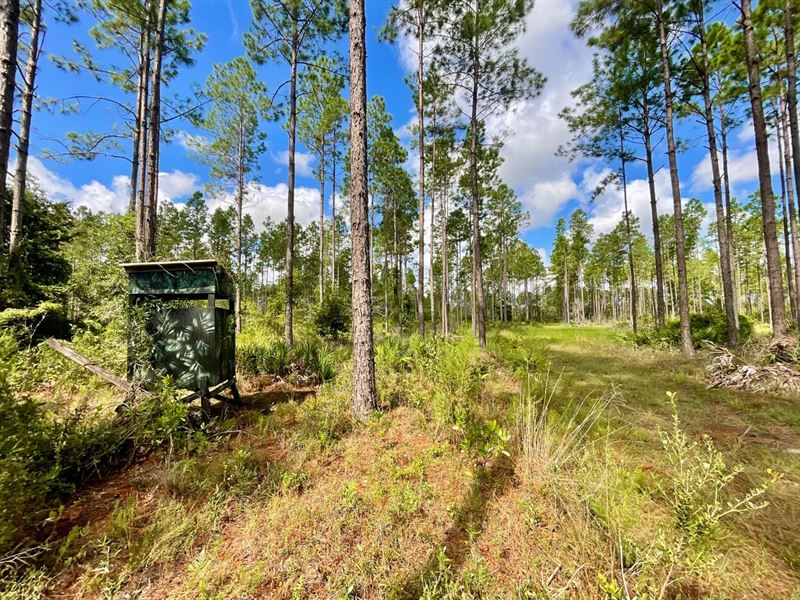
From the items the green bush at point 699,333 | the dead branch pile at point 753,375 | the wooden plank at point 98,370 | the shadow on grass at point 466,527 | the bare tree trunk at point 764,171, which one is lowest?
the shadow on grass at point 466,527

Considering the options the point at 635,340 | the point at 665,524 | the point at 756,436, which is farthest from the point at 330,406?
the point at 635,340

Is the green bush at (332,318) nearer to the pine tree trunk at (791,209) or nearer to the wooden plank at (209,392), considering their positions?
the wooden plank at (209,392)

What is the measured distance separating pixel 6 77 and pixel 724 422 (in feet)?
32.3

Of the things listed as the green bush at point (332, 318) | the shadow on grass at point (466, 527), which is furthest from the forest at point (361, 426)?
the green bush at point (332, 318)

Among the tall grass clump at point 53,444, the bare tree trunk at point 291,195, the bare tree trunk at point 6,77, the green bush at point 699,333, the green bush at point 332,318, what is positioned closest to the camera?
the tall grass clump at point 53,444

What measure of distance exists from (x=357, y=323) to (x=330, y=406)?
125 centimetres

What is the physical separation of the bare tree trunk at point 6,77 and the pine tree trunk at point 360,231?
12.8ft

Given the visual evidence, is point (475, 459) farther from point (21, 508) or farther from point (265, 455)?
point (21, 508)

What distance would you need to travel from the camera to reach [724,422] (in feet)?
12.4

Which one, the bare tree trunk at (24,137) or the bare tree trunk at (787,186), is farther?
the bare tree trunk at (787,186)

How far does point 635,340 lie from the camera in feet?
36.4

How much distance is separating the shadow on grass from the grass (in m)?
0.01

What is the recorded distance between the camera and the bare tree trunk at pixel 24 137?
6047 mm

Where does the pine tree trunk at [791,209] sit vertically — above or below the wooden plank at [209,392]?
above
